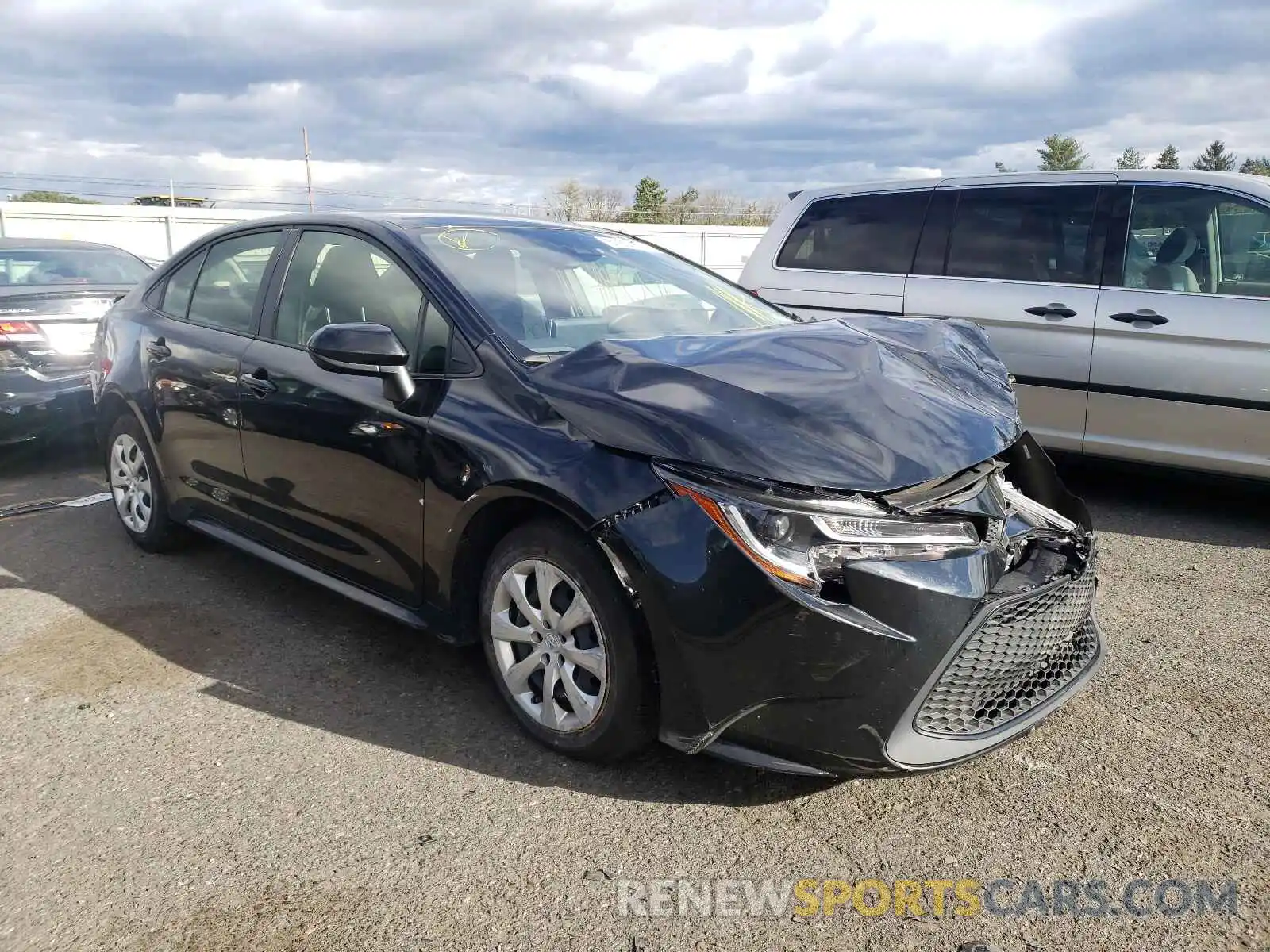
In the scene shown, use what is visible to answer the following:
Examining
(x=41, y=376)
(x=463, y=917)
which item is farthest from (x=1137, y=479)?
(x=41, y=376)

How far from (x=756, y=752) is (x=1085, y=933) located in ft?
2.68

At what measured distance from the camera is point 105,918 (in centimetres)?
228

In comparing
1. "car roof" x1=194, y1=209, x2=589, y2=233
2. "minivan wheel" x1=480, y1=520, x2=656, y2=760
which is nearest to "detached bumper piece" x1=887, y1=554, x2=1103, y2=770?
"minivan wheel" x1=480, y1=520, x2=656, y2=760

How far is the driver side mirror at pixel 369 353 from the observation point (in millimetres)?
3014

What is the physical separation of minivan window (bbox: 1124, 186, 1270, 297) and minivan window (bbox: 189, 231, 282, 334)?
4288mm

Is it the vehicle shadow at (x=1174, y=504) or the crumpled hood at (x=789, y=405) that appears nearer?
the crumpled hood at (x=789, y=405)

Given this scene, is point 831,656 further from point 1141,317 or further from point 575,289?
point 1141,317

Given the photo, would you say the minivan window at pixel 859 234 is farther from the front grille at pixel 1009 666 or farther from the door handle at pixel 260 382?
the door handle at pixel 260 382

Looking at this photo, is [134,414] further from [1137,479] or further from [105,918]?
[1137,479]

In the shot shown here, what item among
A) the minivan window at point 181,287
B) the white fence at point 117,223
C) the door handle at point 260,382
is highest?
the white fence at point 117,223

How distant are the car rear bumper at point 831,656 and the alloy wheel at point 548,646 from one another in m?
0.27

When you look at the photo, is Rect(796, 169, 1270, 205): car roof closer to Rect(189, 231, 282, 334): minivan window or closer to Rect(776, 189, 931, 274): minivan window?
Rect(776, 189, 931, 274): minivan window

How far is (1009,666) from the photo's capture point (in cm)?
254

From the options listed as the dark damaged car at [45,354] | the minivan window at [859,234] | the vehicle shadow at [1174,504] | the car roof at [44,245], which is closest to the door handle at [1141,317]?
the vehicle shadow at [1174,504]
